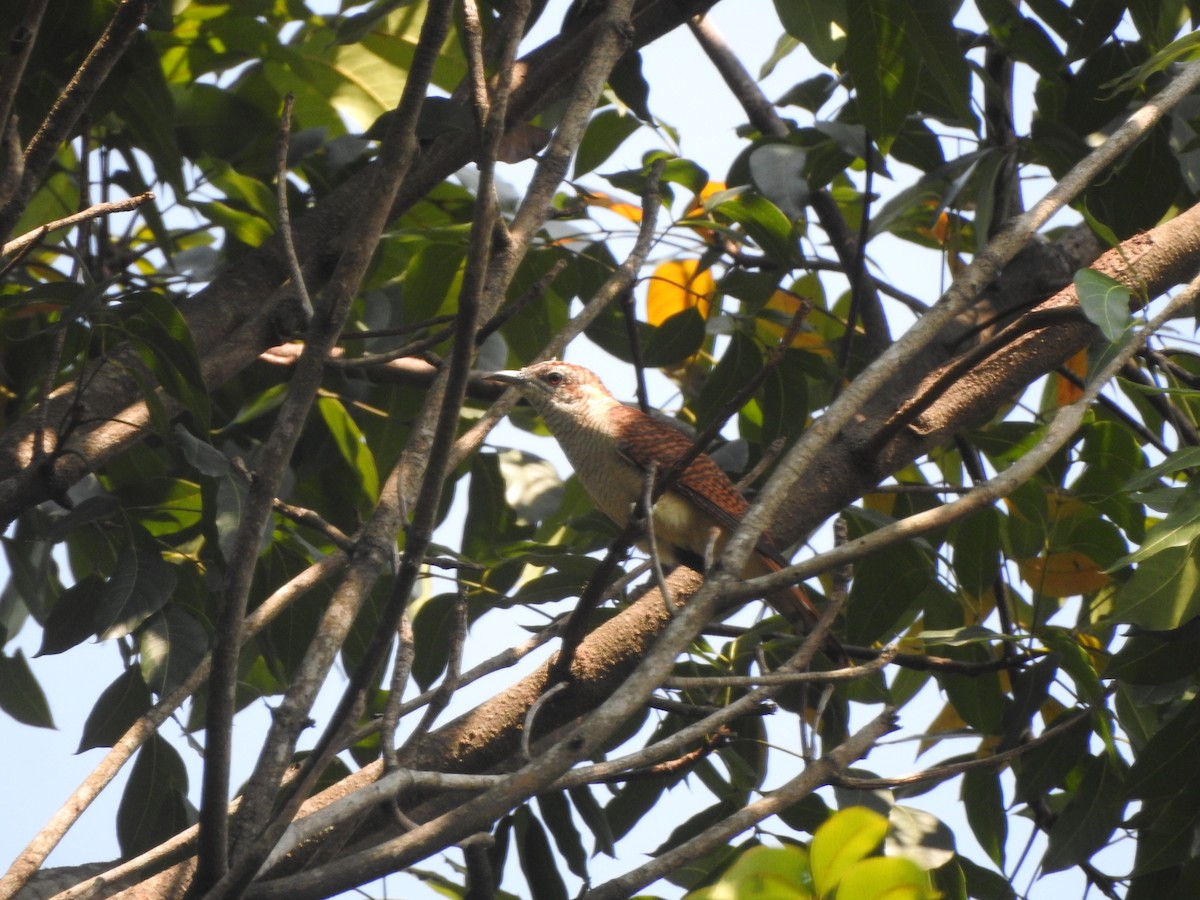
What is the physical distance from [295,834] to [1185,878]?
1.64m

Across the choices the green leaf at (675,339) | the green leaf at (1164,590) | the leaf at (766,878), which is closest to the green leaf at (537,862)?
the green leaf at (675,339)

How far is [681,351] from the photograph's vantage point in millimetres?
3379

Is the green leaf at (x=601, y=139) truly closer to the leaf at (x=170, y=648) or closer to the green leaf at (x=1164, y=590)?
the leaf at (x=170, y=648)

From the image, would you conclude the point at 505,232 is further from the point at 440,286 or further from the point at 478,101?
the point at 440,286

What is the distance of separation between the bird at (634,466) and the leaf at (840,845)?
2.20 meters

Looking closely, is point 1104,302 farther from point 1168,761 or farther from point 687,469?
point 687,469

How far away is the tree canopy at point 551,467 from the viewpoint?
1.71 meters

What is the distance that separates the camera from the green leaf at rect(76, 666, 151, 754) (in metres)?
2.58

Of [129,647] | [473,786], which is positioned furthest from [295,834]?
[129,647]

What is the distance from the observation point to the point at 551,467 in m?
3.58

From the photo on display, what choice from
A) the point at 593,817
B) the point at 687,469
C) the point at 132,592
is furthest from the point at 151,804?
the point at 687,469

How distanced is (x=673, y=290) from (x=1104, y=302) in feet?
6.63

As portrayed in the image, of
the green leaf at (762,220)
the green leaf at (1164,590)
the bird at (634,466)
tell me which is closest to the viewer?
the green leaf at (1164,590)

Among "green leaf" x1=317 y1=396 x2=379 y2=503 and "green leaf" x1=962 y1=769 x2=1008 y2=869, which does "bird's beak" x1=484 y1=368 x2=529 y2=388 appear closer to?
"green leaf" x1=317 y1=396 x2=379 y2=503
